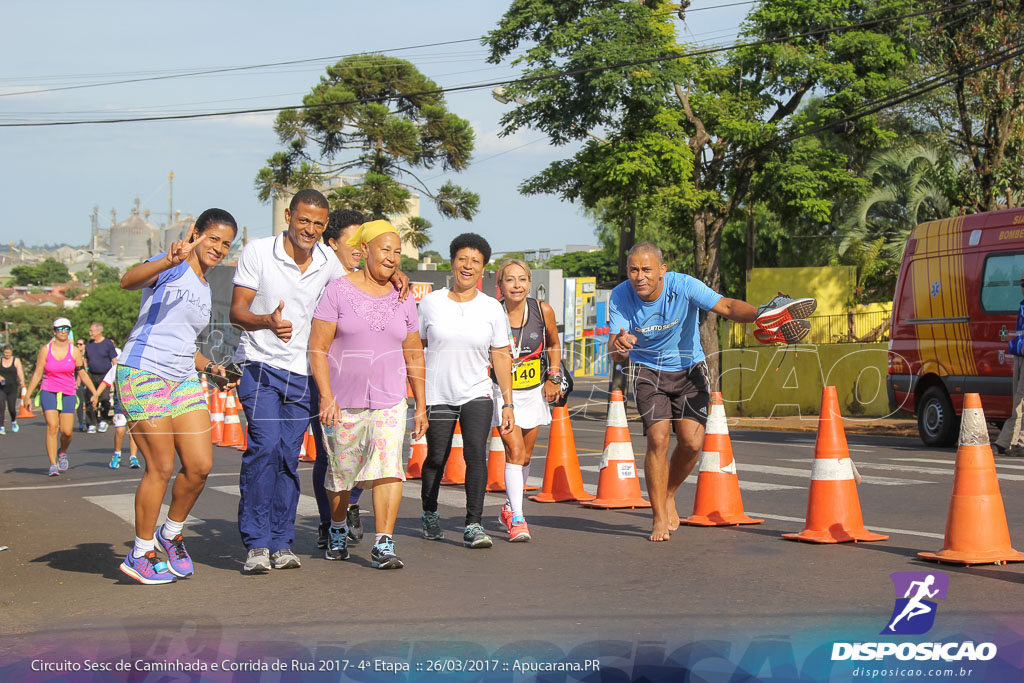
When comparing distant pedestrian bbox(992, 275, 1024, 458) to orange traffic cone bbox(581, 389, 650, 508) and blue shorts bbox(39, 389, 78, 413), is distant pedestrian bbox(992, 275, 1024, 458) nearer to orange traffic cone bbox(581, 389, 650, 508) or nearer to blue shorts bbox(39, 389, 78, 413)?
orange traffic cone bbox(581, 389, 650, 508)

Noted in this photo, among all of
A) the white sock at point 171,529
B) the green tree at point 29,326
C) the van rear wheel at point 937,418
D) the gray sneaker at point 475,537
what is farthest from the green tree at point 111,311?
the white sock at point 171,529

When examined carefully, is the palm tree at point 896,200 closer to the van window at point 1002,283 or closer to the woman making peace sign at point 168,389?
the van window at point 1002,283

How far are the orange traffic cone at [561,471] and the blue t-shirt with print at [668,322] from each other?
227cm

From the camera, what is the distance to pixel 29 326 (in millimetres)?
115375

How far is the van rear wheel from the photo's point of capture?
51.8 ft

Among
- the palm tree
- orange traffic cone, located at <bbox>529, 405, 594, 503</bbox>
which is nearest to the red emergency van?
orange traffic cone, located at <bbox>529, 405, 594, 503</bbox>

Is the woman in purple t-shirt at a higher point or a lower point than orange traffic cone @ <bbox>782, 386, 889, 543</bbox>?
higher

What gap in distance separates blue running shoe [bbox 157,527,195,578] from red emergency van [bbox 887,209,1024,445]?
11.5 metres

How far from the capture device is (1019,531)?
25.9 ft

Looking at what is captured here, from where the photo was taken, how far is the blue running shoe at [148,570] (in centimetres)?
648

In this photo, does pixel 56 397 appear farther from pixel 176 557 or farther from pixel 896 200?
pixel 896 200

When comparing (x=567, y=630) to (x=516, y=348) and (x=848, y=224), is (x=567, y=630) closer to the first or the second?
(x=516, y=348)

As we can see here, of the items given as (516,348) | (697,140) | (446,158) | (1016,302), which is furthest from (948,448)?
(446,158)

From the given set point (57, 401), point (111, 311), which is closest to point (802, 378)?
point (57, 401)
